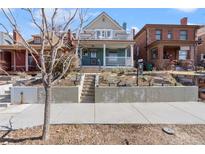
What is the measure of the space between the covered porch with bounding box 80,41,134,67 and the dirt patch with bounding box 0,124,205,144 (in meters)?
17.9

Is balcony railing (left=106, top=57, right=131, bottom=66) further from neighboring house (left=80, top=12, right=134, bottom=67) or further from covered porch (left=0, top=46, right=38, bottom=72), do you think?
covered porch (left=0, top=46, right=38, bottom=72)

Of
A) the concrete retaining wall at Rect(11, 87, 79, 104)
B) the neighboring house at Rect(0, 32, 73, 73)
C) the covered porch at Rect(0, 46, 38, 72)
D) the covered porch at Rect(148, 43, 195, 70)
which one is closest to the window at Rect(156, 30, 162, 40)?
the covered porch at Rect(148, 43, 195, 70)

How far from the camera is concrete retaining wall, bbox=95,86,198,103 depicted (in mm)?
11430

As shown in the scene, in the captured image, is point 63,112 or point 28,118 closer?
point 28,118

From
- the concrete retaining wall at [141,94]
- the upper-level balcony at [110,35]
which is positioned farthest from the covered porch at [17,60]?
the concrete retaining wall at [141,94]

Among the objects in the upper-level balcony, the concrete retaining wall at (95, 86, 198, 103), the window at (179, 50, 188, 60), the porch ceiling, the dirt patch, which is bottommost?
the dirt patch

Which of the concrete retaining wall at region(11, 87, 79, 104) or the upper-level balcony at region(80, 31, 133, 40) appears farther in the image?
the upper-level balcony at region(80, 31, 133, 40)

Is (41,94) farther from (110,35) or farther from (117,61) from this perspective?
(110,35)

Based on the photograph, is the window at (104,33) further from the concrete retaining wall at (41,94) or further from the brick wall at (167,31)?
the concrete retaining wall at (41,94)

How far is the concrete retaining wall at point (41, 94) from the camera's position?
1127cm
